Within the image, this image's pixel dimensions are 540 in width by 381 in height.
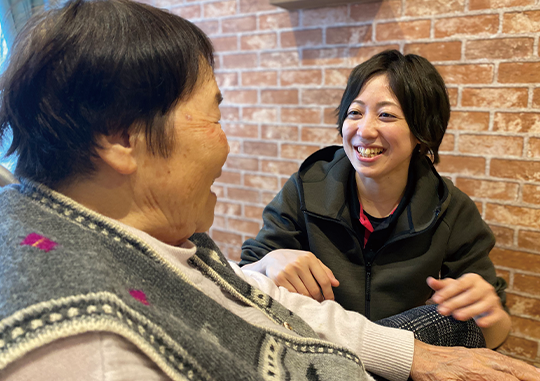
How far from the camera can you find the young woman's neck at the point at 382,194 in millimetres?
1431

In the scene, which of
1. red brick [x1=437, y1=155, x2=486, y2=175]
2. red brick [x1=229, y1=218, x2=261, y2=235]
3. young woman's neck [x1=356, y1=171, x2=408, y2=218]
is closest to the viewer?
young woman's neck [x1=356, y1=171, x2=408, y2=218]

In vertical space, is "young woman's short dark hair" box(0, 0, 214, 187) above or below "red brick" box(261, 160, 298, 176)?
above

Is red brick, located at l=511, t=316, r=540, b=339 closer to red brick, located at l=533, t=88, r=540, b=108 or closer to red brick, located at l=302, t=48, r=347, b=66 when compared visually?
red brick, located at l=533, t=88, r=540, b=108

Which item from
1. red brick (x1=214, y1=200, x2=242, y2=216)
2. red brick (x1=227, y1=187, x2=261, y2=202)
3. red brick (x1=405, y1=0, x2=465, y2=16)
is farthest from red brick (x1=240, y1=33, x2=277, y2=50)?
red brick (x1=214, y1=200, x2=242, y2=216)

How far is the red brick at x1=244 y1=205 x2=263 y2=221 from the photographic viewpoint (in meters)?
2.47

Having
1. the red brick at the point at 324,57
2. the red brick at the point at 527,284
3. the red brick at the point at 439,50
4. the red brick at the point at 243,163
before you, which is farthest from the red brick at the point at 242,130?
the red brick at the point at 527,284

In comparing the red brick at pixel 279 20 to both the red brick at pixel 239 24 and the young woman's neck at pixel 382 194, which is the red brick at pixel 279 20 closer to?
the red brick at pixel 239 24

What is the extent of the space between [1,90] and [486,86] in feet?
5.73

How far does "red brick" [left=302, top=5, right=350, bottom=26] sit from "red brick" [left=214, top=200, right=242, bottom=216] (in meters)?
1.11

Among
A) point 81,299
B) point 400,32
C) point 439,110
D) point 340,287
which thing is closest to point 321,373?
point 81,299

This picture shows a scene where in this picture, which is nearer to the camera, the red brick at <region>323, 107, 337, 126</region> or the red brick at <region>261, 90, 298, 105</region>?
the red brick at <region>323, 107, 337, 126</region>

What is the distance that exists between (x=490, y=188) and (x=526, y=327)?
2.11ft

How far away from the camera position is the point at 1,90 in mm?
686

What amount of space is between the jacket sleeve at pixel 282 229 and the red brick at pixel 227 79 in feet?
3.71
